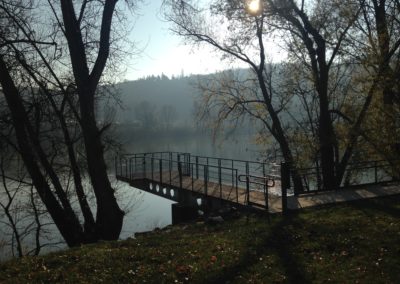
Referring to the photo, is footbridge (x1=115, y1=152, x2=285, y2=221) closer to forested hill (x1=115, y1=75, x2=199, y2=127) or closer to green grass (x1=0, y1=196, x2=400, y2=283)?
green grass (x1=0, y1=196, x2=400, y2=283)

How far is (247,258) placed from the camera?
7.33 m

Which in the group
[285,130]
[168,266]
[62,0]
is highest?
[62,0]

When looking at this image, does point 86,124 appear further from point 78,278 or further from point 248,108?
point 248,108

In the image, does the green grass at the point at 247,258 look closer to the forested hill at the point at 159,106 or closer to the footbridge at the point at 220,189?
the footbridge at the point at 220,189

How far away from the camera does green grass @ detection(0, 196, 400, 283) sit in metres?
6.43

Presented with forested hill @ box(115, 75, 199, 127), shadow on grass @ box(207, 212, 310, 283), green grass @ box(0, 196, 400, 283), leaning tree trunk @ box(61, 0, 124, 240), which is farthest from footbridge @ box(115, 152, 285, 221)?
forested hill @ box(115, 75, 199, 127)

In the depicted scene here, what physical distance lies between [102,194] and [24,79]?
4.65 m

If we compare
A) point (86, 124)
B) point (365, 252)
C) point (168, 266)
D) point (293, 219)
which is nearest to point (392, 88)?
point (293, 219)

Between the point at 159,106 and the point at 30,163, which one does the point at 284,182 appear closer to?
the point at 30,163

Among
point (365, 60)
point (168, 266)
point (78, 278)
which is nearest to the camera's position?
point (78, 278)

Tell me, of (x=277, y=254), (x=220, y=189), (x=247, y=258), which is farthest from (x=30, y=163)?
(x=277, y=254)

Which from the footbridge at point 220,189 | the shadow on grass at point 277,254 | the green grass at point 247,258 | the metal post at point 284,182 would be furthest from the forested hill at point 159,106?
the shadow on grass at point 277,254

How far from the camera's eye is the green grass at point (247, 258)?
643cm

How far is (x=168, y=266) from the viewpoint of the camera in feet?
22.7
